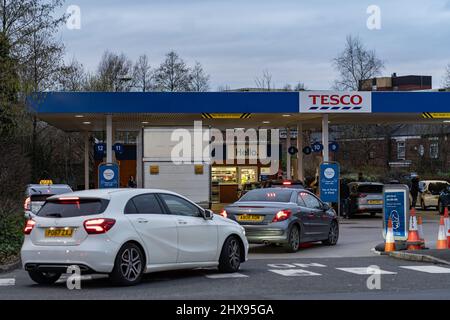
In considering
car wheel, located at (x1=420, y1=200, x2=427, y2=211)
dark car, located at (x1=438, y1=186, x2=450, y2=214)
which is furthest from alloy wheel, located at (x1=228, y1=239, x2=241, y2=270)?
car wheel, located at (x1=420, y1=200, x2=427, y2=211)

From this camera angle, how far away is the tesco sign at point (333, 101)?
32.0 m

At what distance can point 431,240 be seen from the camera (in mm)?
22922

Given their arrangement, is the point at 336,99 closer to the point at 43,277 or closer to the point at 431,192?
the point at 431,192

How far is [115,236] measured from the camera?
12.3m

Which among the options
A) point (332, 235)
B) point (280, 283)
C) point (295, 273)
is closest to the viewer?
point (280, 283)

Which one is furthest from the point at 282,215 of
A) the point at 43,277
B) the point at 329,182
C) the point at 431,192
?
the point at 431,192

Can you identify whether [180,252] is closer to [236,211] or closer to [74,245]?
[74,245]

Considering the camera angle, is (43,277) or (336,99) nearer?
(43,277)

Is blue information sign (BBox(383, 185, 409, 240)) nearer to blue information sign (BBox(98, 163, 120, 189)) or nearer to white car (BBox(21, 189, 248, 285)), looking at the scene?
white car (BBox(21, 189, 248, 285))

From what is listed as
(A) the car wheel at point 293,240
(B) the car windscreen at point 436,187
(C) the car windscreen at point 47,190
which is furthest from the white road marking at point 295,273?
(B) the car windscreen at point 436,187

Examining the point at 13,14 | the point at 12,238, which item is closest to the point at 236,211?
the point at 12,238

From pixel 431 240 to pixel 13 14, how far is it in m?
14.7

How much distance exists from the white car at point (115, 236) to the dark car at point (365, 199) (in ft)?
69.2

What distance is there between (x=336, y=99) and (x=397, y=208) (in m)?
12.6
